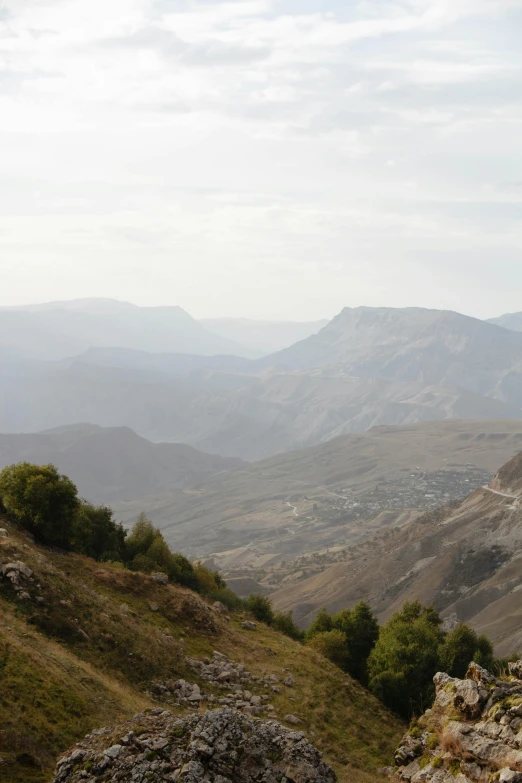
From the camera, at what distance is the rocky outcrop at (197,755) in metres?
13.5

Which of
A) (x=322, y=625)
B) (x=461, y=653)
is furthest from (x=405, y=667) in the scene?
(x=322, y=625)

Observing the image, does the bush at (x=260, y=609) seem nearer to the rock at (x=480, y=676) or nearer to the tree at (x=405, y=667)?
the tree at (x=405, y=667)

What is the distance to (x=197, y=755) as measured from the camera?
1363 cm

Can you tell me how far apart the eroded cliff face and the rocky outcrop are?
234cm

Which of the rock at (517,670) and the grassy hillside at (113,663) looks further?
the grassy hillside at (113,663)

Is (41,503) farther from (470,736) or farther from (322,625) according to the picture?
(470,736)

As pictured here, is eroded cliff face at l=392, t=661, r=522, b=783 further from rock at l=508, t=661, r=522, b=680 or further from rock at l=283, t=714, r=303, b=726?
rock at l=283, t=714, r=303, b=726

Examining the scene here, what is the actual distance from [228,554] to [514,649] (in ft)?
429

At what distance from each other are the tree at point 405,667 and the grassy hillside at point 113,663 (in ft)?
6.90

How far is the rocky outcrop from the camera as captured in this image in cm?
1347

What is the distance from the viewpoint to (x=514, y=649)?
64.3 meters

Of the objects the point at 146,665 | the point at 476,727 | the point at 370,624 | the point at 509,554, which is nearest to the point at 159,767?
the point at 476,727

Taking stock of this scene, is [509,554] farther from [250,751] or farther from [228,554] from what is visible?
[228,554]

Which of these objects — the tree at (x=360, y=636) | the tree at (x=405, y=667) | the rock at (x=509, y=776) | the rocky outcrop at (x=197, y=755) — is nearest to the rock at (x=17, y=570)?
the rocky outcrop at (x=197, y=755)
